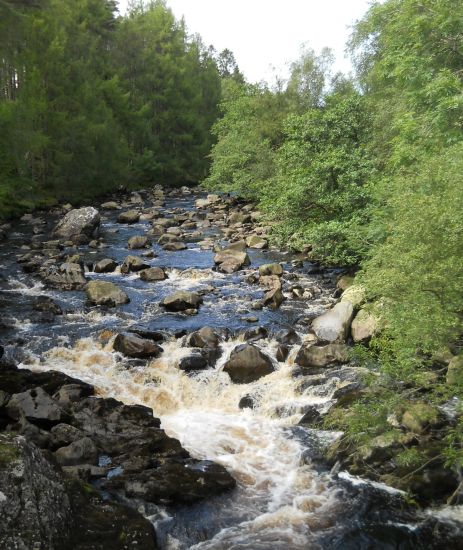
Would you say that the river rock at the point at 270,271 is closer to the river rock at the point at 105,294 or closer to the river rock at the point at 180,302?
the river rock at the point at 180,302

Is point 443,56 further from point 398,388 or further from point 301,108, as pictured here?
point 301,108

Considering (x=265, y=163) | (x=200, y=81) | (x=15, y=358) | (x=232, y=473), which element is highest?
(x=200, y=81)

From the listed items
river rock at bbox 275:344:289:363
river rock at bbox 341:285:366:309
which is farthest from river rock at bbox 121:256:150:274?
river rock at bbox 341:285:366:309

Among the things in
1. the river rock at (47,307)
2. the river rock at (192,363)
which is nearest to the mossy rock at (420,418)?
the river rock at (192,363)

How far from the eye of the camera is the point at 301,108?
37.8 m

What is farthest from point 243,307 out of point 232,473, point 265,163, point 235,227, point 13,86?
point 13,86

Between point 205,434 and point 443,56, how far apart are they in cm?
1542

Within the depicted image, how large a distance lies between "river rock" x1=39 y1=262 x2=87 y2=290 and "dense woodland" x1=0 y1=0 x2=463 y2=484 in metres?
9.51

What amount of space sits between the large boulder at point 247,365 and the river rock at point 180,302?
14.2 ft

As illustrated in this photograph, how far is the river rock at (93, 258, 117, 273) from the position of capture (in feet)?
74.5

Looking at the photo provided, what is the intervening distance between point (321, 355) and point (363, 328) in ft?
5.62

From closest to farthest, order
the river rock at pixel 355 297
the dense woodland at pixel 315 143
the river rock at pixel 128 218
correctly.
→ the dense woodland at pixel 315 143, the river rock at pixel 355 297, the river rock at pixel 128 218

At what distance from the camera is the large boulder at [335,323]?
15.3 meters

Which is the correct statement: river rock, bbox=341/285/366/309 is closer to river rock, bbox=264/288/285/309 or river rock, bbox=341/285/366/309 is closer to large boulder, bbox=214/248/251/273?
river rock, bbox=264/288/285/309
